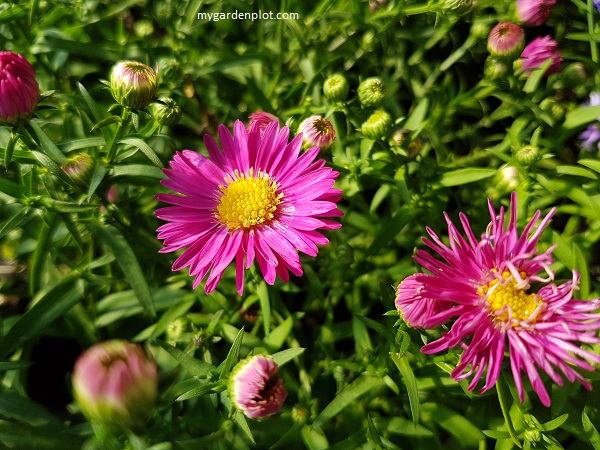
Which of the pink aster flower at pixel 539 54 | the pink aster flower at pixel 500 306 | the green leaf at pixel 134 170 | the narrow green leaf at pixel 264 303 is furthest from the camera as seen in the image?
the pink aster flower at pixel 539 54

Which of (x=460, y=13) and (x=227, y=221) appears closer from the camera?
(x=227, y=221)

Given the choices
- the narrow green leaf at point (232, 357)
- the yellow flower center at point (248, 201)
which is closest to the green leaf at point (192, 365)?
the narrow green leaf at point (232, 357)

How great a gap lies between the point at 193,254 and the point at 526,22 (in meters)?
1.49

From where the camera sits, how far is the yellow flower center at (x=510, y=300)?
129 cm

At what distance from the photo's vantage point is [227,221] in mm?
1596

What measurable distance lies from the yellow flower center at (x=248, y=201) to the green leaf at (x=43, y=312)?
573mm

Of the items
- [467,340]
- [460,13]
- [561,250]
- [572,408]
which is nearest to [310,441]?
[467,340]

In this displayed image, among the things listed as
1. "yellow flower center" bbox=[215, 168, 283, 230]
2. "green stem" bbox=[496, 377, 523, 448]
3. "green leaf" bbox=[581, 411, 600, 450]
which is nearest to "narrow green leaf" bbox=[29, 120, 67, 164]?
"yellow flower center" bbox=[215, 168, 283, 230]

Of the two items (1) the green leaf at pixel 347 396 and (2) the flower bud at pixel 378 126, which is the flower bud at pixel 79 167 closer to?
(2) the flower bud at pixel 378 126

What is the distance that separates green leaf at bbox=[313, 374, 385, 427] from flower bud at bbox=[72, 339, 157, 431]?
2.04 feet

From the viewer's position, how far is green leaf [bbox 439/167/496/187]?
1.74 meters

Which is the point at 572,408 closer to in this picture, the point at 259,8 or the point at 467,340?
the point at 467,340

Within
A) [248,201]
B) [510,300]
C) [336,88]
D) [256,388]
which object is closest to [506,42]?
[336,88]

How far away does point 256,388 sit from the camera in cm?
126
